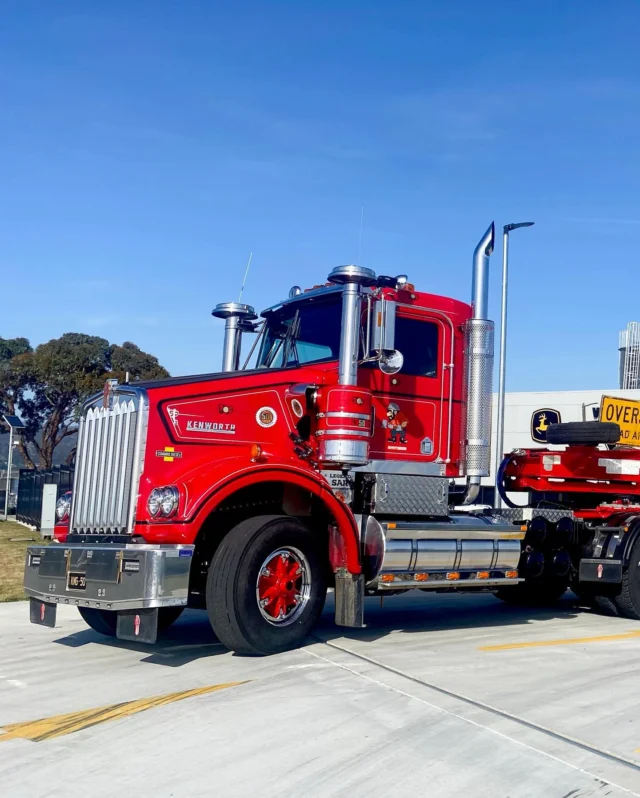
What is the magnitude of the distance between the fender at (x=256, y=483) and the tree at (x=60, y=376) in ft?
112

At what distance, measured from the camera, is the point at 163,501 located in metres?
7.32

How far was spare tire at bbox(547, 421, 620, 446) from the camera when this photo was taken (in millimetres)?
10859

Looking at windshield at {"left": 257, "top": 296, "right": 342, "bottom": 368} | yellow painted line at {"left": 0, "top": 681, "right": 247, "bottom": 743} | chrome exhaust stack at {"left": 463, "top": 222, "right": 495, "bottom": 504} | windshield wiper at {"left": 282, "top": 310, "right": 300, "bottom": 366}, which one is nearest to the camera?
yellow painted line at {"left": 0, "top": 681, "right": 247, "bottom": 743}

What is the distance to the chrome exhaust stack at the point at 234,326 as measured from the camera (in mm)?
10133

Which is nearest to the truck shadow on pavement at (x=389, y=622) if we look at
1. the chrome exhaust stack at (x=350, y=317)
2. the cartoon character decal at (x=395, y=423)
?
the cartoon character decal at (x=395, y=423)

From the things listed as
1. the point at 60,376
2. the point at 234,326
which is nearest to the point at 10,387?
the point at 60,376

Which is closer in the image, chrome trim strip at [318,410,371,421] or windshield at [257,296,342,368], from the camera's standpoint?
chrome trim strip at [318,410,371,421]

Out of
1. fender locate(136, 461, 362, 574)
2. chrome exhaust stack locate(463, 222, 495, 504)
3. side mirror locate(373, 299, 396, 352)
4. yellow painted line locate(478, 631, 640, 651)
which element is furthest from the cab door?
yellow painted line locate(478, 631, 640, 651)

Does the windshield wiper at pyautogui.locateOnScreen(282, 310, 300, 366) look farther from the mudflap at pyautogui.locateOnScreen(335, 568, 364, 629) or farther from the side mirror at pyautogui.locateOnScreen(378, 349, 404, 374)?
the mudflap at pyautogui.locateOnScreen(335, 568, 364, 629)

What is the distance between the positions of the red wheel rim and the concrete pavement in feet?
1.11

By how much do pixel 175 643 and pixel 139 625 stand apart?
154 centimetres

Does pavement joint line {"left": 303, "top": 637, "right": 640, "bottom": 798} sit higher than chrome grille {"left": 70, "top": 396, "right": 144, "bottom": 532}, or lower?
lower

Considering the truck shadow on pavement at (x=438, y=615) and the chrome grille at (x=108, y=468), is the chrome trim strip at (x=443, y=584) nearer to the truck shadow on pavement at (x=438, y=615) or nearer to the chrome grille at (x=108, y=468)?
the truck shadow on pavement at (x=438, y=615)

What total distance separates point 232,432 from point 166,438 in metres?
0.63
